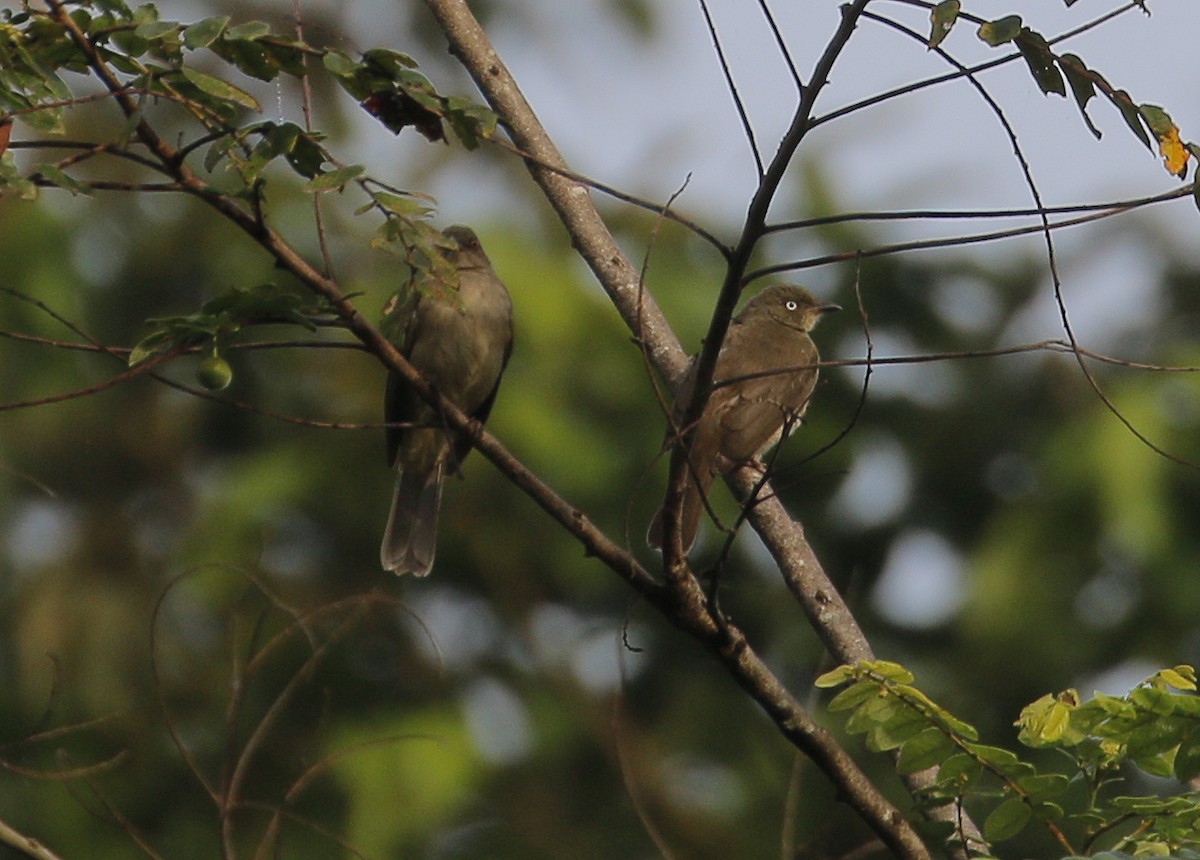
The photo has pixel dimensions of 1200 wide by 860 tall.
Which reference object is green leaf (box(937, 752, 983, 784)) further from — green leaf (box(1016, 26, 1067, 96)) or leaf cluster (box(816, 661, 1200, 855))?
green leaf (box(1016, 26, 1067, 96))

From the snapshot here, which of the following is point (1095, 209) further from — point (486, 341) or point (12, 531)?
point (12, 531)

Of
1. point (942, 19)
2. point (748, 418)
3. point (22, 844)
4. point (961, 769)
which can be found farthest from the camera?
point (748, 418)

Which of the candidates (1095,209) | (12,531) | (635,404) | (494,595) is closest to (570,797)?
(494,595)

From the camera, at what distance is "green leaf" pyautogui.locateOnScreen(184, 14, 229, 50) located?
2.80m

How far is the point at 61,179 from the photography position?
274 centimetres

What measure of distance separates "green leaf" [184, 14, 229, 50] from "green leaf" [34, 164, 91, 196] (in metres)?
0.30

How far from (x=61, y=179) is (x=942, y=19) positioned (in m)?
1.48

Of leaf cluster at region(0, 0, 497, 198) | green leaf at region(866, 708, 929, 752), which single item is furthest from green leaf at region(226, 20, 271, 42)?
green leaf at region(866, 708, 929, 752)

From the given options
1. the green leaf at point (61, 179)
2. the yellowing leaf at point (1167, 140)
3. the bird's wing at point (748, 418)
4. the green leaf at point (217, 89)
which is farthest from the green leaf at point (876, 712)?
the bird's wing at point (748, 418)

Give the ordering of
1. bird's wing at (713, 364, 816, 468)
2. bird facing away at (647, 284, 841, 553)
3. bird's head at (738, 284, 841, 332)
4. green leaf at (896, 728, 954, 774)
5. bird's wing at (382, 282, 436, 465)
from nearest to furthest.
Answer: green leaf at (896, 728, 954, 774), bird facing away at (647, 284, 841, 553), bird's wing at (713, 364, 816, 468), bird's wing at (382, 282, 436, 465), bird's head at (738, 284, 841, 332)

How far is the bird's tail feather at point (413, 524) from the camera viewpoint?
6.55m

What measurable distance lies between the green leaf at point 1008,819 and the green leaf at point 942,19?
1408mm

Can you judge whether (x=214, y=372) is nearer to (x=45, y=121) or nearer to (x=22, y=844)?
(x=45, y=121)

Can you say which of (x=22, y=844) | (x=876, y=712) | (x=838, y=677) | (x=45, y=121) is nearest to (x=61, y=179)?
(x=45, y=121)
